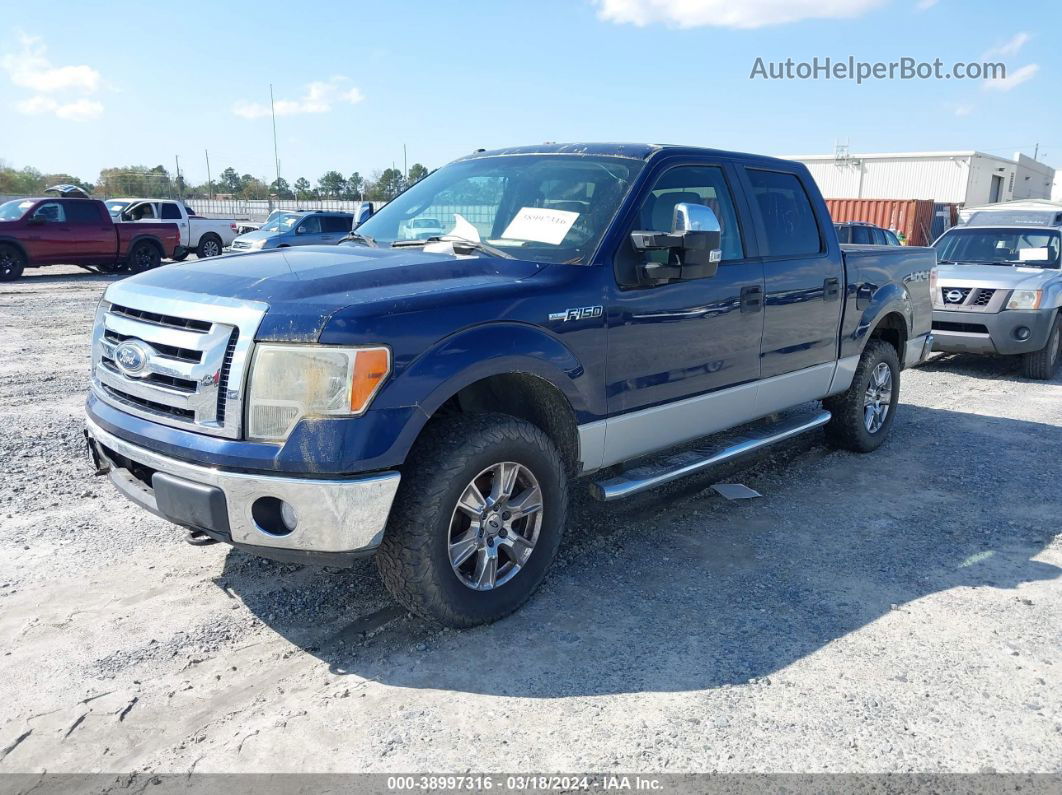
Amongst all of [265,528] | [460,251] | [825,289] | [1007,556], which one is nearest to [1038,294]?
[825,289]

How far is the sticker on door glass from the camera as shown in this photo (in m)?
3.94

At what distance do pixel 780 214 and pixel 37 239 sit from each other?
56.1 ft

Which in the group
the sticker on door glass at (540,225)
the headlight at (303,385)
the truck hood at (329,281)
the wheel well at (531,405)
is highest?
the sticker on door glass at (540,225)

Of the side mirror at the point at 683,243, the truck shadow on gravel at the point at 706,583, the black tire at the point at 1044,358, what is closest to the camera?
the truck shadow on gravel at the point at 706,583

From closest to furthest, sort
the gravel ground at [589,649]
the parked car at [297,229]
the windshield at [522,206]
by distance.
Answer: the gravel ground at [589,649]
the windshield at [522,206]
the parked car at [297,229]

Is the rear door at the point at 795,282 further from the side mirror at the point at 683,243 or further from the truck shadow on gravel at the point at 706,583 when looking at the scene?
the side mirror at the point at 683,243

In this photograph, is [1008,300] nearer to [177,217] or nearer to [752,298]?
[752,298]

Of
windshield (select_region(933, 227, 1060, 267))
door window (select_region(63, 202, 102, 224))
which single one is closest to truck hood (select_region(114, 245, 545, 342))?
windshield (select_region(933, 227, 1060, 267))

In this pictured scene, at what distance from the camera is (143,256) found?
775 inches

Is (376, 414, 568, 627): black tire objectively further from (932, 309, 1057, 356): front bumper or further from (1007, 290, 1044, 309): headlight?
(1007, 290, 1044, 309): headlight

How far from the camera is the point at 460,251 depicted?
3877 mm

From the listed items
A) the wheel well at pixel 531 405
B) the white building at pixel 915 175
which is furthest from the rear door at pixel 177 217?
the white building at pixel 915 175

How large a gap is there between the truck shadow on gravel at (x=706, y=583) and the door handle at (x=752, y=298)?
49.8 inches

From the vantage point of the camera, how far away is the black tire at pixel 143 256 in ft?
63.2
